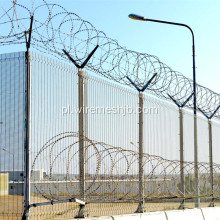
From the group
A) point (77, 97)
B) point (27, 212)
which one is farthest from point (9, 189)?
point (77, 97)

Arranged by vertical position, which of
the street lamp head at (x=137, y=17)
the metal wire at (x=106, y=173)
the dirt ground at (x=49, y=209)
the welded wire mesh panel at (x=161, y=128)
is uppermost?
the street lamp head at (x=137, y=17)

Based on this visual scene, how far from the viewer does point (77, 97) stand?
1060 cm

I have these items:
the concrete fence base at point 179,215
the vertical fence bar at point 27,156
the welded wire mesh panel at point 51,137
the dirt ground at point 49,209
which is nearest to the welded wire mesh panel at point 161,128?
the concrete fence base at point 179,215

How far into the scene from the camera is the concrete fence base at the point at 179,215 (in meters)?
10.7

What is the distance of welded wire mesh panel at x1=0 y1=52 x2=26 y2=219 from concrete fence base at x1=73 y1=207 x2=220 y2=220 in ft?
4.85

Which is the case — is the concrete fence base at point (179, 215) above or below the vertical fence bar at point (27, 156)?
below

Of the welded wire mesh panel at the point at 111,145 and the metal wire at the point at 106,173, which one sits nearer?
the metal wire at the point at 106,173

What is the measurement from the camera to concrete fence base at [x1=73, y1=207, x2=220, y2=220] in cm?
1068

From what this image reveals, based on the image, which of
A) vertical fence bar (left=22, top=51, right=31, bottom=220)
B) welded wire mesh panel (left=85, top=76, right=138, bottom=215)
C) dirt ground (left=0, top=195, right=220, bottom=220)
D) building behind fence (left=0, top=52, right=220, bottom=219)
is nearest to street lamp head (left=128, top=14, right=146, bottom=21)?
building behind fence (left=0, top=52, right=220, bottom=219)

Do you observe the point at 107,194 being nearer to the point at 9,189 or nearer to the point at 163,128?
the point at 9,189

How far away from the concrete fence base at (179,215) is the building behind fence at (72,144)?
1.20 feet

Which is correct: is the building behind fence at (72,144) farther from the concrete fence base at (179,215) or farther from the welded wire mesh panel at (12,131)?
the concrete fence base at (179,215)

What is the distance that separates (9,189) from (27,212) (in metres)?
0.54

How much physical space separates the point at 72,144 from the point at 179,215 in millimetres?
3786
